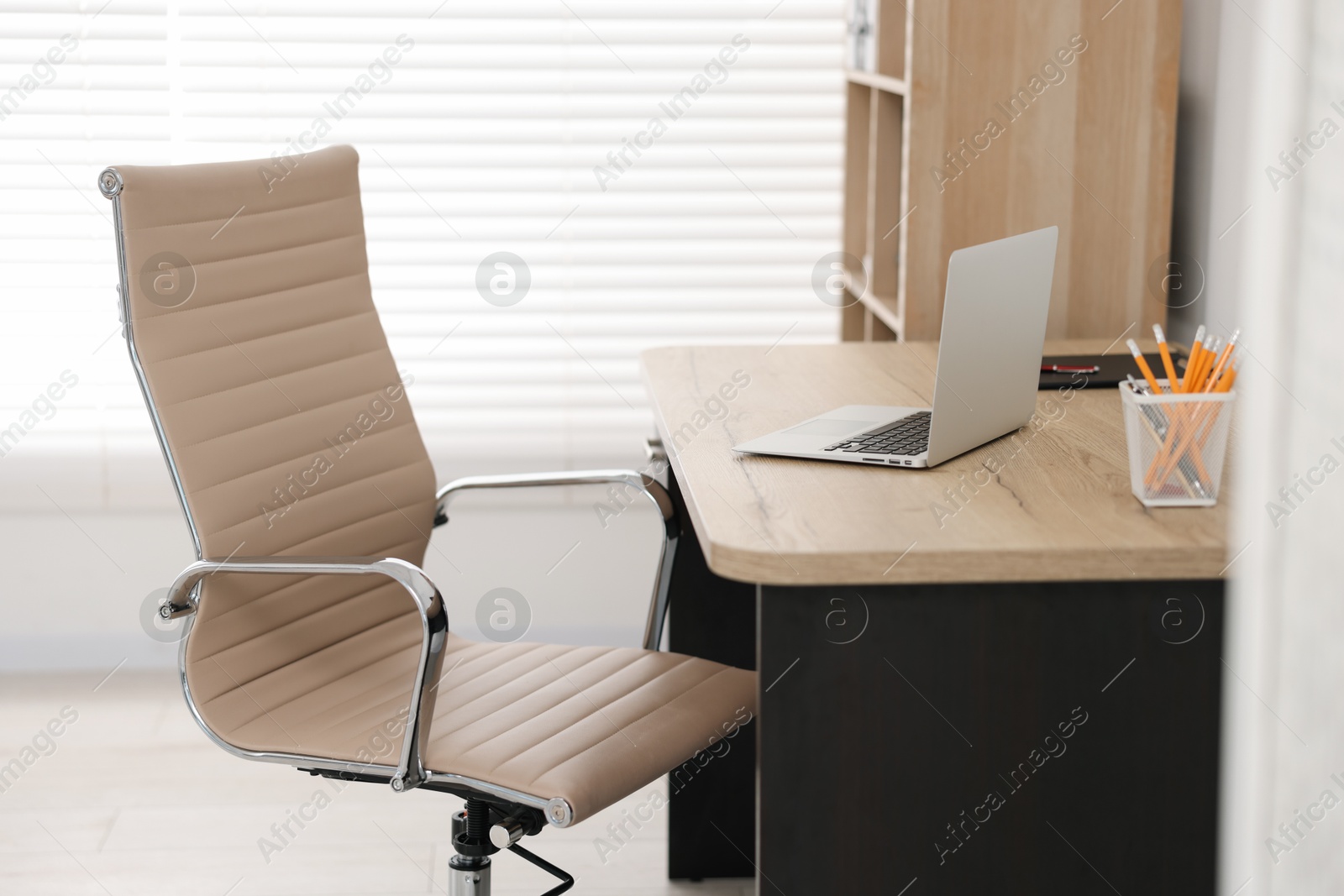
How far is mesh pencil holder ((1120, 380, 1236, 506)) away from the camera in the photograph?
1.18 m

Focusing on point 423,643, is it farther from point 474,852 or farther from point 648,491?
point 648,491

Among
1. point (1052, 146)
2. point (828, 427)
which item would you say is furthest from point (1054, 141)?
point (828, 427)

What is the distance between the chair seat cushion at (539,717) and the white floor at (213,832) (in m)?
0.61

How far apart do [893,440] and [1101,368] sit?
1.97 feet

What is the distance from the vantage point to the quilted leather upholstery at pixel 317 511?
57.3 inches

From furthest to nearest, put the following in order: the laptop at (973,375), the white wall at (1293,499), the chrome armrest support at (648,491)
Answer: the chrome armrest support at (648,491)
the laptop at (973,375)
the white wall at (1293,499)

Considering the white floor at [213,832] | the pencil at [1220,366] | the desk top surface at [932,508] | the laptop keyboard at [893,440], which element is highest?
the pencil at [1220,366]

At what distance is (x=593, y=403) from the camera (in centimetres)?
297

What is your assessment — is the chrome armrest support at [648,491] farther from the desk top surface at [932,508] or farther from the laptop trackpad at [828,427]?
the laptop trackpad at [828,427]

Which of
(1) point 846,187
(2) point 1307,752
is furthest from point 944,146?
(2) point 1307,752

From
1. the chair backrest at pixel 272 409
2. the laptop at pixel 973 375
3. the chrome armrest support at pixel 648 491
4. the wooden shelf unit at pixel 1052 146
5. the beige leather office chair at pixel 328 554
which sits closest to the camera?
the laptop at pixel 973 375

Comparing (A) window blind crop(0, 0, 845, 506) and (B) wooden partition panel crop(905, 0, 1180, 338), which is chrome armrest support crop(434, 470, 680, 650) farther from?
(A) window blind crop(0, 0, 845, 506)

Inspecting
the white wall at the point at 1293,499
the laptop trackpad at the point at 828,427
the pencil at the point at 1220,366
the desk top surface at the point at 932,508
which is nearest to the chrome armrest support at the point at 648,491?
the desk top surface at the point at 932,508

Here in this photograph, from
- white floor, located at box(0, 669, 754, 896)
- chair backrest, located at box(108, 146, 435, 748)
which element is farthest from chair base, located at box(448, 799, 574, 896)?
white floor, located at box(0, 669, 754, 896)
